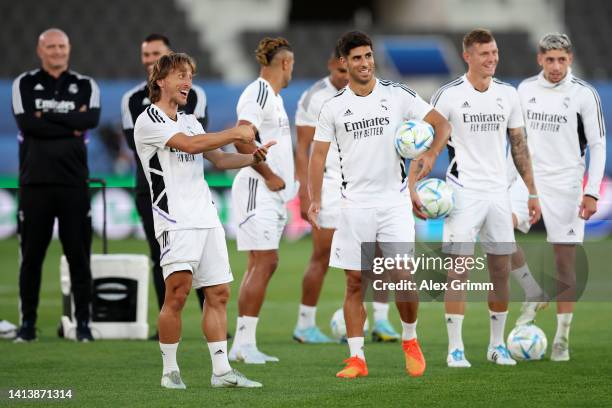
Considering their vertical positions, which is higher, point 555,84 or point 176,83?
point 555,84

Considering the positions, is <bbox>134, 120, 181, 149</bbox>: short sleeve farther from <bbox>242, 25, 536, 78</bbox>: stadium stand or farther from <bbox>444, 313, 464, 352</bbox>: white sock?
<bbox>242, 25, 536, 78</bbox>: stadium stand

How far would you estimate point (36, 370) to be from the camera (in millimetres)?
8289

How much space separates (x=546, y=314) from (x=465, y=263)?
11.8ft

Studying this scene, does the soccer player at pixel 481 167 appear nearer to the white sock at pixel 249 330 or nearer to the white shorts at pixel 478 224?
the white shorts at pixel 478 224

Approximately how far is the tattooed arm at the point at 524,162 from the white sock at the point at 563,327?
83 cm

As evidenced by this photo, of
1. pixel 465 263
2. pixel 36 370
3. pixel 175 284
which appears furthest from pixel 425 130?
pixel 36 370

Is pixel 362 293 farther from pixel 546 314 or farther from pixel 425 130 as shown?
pixel 546 314

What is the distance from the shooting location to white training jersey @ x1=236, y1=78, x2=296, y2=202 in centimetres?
891

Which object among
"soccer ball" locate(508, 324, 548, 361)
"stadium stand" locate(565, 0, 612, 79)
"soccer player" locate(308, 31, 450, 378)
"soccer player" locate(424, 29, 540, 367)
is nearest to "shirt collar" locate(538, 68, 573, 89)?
"soccer player" locate(424, 29, 540, 367)

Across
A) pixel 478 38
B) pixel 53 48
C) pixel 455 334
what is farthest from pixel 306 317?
pixel 53 48

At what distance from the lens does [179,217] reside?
24.0 ft

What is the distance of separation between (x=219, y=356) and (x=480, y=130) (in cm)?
259

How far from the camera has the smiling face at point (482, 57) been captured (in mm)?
8484

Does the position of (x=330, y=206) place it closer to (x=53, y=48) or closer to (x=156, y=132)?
(x=53, y=48)
